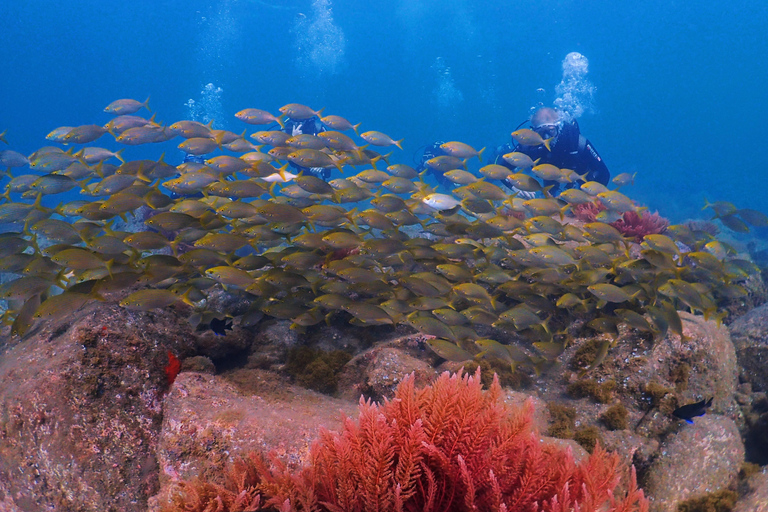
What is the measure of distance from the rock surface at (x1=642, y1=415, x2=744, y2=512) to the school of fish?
1.09m

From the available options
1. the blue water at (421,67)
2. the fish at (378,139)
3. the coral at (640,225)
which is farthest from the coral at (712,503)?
the blue water at (421,67)

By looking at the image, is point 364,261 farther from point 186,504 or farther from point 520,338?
point 186,504

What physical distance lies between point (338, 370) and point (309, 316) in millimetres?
803

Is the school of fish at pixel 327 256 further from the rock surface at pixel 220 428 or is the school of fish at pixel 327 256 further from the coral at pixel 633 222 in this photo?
the coral at pixel 633 222

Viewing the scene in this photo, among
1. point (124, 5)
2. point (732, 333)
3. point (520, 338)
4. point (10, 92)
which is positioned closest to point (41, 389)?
point (520, 338)

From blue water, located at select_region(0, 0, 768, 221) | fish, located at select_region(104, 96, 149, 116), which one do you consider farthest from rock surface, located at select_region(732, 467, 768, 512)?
blue water, located at select_region(0, 0, 768, 221)

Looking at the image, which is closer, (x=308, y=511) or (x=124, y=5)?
(x=308, y=511)

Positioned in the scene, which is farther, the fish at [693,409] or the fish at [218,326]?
the fish at [218,326]

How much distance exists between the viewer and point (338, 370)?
4.88m

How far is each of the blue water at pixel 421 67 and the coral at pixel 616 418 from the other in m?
73.1

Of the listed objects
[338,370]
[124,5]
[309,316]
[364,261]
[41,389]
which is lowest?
[41,389]

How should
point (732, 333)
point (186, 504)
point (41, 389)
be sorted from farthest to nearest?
point (732, 333) < point (41, 389) < point (186, 504)

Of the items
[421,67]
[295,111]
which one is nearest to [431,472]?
[295,111]

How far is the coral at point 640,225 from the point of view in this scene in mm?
7882
